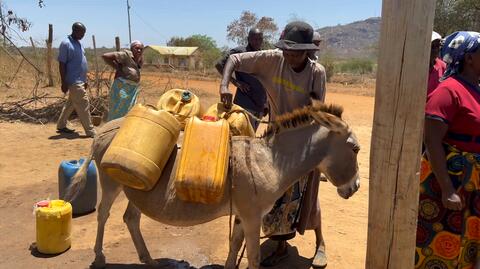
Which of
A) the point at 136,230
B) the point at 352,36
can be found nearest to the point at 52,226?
the point at 136,230

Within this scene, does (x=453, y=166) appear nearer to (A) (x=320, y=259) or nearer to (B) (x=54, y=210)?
(A) (x=320, y=259)

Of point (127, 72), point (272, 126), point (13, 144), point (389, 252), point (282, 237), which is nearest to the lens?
point (389, 252)

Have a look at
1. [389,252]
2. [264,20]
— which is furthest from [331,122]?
[264,20]

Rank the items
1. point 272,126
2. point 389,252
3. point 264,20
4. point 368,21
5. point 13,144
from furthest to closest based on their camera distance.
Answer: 1. point 368,21
2. point 264,20
3. point 13,144
4. point 272,126
5. point 389,252

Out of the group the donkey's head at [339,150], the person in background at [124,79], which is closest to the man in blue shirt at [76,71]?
the person in background at [124,79]

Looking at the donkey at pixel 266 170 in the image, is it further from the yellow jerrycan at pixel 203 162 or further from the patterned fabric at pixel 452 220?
the patterned fabric at pixel 452 220

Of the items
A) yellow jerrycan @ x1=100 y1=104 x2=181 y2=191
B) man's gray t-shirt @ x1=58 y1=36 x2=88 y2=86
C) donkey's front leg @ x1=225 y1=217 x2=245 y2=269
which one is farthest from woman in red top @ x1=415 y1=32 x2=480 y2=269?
man's gray t-shirt @ x1=58 y1=36 x2=88 y2=86

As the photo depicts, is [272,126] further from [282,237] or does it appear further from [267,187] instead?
[282,237]

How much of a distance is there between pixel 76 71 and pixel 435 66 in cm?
660

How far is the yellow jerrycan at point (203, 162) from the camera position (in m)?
2.94

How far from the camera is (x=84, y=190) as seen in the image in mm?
5117

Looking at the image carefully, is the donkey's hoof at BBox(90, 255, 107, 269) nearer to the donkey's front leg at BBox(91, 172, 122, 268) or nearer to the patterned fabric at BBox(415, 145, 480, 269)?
the donkey's front leg at BBox(91, 172, 122, 268)

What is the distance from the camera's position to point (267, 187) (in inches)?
129

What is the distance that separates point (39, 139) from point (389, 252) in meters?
8.08
